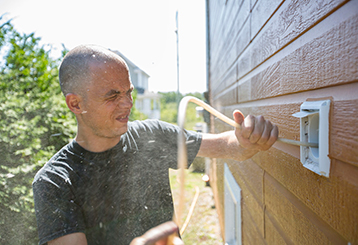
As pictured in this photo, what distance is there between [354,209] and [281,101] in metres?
0.57

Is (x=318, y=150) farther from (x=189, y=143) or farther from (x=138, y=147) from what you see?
(x=138, y=147)

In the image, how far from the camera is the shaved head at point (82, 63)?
1.56 meters

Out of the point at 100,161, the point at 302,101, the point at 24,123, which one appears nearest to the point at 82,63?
→ the point at 100,161

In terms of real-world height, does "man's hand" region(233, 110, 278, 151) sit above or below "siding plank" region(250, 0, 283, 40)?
below

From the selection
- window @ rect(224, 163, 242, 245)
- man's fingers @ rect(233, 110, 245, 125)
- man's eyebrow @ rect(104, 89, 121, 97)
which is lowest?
window @ rect(224, 163, 242, 245)

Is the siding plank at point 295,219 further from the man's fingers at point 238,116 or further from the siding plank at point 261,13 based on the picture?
the siding plank at point 261,13

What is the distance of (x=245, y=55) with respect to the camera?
176 cm

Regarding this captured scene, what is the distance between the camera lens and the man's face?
1.59 m

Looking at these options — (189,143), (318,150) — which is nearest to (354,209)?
(318,150)

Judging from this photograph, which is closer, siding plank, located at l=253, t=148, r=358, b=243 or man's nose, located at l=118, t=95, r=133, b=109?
siding plank, located at l=253, t=148, r=358, b=243

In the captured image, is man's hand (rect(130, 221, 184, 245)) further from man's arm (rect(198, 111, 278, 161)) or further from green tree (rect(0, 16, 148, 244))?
green tree (rect(0, 16, 148, 244))

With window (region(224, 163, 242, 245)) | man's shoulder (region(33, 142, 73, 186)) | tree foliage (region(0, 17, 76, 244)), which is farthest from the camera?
tree foliage (region(0, 17, 76, 244))

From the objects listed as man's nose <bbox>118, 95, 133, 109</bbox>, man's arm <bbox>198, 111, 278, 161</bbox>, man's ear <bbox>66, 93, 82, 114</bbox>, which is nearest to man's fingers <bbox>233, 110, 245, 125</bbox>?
man's arm <bbox>198, 111, 278, 161</bbox>

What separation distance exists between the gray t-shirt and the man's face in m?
0.17
